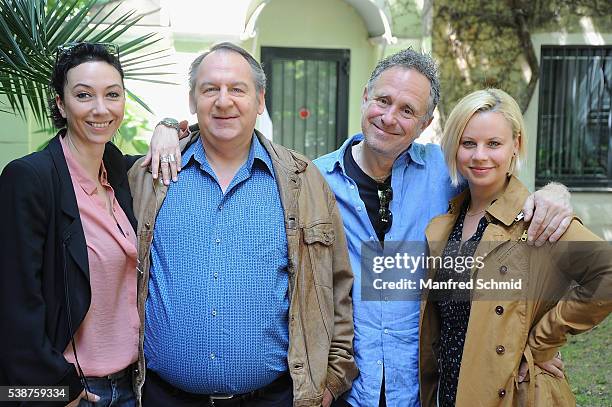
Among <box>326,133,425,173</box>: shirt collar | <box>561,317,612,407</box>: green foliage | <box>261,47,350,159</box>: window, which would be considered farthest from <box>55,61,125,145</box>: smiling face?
<box>261,47,350,159</box>: window

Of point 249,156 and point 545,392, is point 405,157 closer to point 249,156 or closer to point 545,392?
point 249,156

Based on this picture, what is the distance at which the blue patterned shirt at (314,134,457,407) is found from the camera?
278cm

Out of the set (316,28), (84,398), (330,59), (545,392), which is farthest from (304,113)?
(84,398)

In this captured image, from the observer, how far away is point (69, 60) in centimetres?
238

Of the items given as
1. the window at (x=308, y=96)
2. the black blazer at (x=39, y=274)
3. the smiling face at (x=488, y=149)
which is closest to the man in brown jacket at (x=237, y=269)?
the black blazer at (x=39, y=274)

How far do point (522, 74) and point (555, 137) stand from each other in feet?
3.65

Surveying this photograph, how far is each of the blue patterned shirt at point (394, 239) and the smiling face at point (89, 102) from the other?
0.99 meters

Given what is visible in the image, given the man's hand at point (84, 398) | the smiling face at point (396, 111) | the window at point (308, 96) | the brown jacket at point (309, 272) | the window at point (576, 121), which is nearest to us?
the man's hand at point (84, 398)

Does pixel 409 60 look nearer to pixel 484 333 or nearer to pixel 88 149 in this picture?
pixel 484 333

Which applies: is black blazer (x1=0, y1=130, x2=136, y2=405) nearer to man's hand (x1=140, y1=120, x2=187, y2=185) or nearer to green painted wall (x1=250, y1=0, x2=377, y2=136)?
man's hand (x1=140, y1=120, x2=187, y2=185)

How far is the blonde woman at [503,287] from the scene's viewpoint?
242cm

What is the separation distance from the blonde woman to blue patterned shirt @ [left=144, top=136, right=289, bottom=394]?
2.11 feet

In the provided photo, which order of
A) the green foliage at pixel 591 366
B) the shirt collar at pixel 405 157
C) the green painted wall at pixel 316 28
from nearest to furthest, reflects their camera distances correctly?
the shirt collar at pixel 405 157, the green foliage at pixel 591 366, the green painted wall at pixel 316 28

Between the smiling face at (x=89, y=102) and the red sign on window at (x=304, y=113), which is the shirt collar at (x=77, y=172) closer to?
the smiling face at (x=89, y=102)
